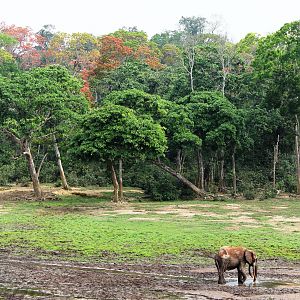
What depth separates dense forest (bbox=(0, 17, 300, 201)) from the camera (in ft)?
123

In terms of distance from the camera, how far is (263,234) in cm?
2223

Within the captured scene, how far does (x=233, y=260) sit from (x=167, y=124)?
2894 cm

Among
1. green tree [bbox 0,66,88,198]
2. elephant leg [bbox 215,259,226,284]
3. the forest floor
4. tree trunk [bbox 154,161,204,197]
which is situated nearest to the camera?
the forest floor

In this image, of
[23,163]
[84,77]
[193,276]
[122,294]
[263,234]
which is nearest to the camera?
[122,294]

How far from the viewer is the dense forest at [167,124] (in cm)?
3734

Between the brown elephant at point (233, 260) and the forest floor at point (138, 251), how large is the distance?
0.29 m

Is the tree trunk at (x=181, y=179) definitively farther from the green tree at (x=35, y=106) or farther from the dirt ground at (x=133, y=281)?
the dirt ground at (x=133, y=281)

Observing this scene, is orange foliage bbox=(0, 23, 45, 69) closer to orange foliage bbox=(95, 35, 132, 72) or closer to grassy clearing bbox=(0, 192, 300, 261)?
orange foliage bbox=(95, 35, 132, 72)

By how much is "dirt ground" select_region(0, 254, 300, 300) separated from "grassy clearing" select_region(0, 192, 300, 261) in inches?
66.7

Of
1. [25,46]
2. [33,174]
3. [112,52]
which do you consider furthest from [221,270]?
[25,46]

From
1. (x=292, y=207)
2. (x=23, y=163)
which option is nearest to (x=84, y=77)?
(x=23, y=163)

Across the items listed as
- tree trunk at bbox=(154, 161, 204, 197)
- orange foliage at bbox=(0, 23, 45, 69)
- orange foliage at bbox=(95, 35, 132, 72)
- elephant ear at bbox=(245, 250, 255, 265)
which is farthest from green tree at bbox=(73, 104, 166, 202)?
orange foliage at bbox=(0, 23, 45, 69)

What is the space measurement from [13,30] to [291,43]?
4415cm

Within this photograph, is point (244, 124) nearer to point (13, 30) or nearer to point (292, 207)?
point (292, 207)
